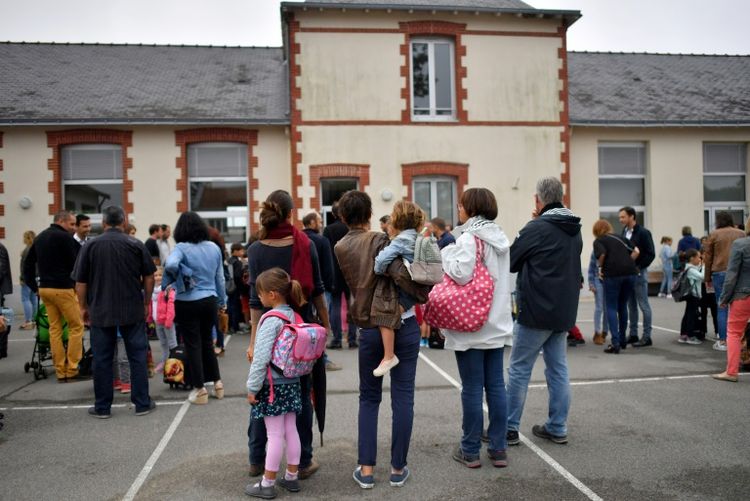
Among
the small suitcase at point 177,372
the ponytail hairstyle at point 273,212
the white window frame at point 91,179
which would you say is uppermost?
the white window frame at point 91,179

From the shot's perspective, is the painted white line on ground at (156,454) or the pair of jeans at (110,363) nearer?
the painted white line on ground at (156,454)

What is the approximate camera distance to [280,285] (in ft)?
12.5

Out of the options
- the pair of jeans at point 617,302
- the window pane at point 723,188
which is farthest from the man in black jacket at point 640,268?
the window pane at point 723,188

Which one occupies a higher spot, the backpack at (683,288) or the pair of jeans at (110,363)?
the backpack at (683,288)

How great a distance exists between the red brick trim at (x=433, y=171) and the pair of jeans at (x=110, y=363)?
10.1m

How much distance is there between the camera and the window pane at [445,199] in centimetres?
1541

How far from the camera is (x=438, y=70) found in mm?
15477

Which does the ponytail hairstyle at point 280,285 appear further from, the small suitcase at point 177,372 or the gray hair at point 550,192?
the small suitcase at point 177,372

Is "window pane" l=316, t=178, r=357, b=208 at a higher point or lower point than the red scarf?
higher

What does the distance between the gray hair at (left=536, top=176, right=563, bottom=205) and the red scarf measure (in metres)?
1.91

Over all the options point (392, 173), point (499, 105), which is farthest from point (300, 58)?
point (499, 105)

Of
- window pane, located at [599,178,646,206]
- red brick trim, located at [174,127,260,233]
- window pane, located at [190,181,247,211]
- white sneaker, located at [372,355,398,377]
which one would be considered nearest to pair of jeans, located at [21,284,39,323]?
red brick trim, located at [174,127,260,233]

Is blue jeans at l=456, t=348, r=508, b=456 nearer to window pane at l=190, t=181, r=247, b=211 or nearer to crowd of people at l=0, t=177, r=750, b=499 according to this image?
crowd of people at l=0, t=177, r=750, b=499

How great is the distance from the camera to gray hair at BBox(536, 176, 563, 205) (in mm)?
4586
